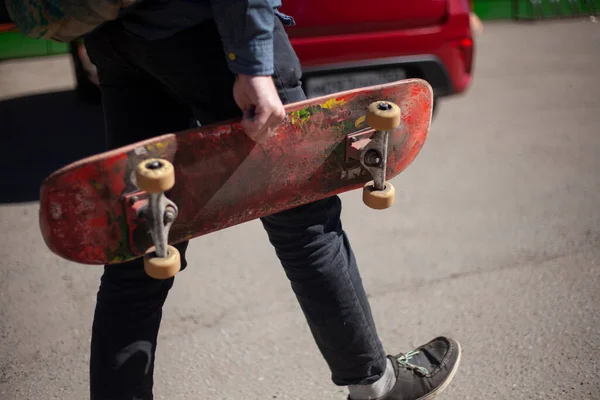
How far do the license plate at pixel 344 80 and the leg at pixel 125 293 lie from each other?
1925mm

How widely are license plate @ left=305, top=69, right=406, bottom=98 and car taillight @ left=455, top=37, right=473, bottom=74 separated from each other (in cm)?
35

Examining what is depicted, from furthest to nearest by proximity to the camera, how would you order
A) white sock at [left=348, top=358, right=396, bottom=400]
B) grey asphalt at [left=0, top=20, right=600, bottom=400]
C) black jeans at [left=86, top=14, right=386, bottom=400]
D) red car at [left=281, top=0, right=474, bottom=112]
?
red car at [left=281, top=0, right=474, bottom=112] → grey asphalt at [left=0, top=20, right=600, bottom=400] → white sock at [left=348, top=358, right=396, bottom=400] → black jeans at [left=86, top=14, right=386, bottom=400]

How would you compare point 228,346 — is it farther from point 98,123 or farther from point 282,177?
point 98,123

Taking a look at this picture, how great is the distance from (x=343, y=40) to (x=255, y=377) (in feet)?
6.37

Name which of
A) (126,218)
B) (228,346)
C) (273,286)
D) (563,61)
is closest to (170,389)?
(228,346)

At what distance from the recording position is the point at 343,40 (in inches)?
132

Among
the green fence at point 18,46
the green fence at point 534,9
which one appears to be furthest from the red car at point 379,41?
the green fence at point 534,9

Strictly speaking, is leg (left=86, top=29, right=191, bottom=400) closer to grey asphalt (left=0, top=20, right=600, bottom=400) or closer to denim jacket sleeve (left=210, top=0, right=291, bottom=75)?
denim jacket sleeve (left=210, top=0, right=291, bottom=75)

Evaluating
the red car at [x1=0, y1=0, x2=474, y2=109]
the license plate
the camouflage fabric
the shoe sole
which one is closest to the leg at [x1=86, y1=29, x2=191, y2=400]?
the camouflage fabric

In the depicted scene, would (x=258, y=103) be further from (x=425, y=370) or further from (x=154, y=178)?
(x=425, y=370)

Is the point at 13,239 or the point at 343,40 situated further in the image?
the point at 343,40

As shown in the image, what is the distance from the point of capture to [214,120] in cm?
149

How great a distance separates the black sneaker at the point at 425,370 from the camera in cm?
180

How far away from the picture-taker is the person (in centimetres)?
134
